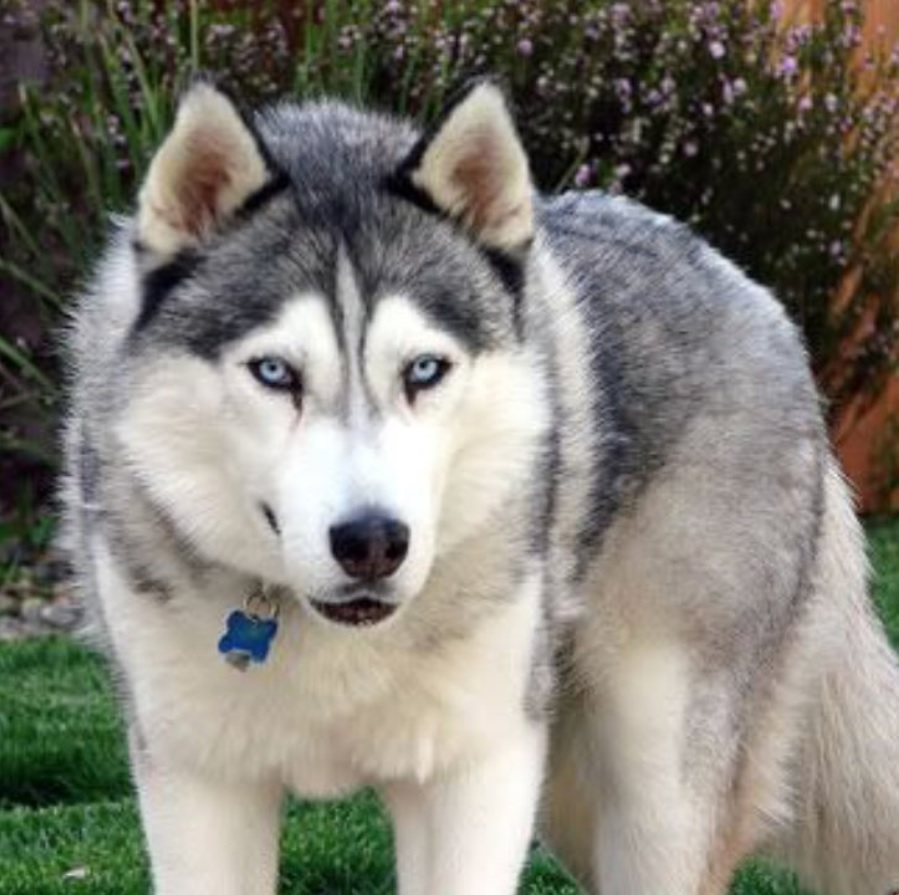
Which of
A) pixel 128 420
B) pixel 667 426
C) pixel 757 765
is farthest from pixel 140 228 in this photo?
pixel 757 765

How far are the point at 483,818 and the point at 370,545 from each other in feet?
2.32

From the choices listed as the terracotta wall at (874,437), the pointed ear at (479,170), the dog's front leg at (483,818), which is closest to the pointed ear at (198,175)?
the pointed ear at (479,170)

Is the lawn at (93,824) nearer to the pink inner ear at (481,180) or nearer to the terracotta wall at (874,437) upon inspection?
the pink inner ear at (481,180)

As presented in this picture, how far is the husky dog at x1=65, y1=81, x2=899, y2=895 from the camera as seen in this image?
391 centimetres

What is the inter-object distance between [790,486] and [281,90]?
4.59 metres

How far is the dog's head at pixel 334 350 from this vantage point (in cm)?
381

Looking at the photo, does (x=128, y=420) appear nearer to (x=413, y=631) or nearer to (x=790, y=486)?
(x=413, y=631)

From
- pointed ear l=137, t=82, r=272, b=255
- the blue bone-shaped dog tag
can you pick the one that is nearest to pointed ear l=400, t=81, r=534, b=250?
pointed ear l=137, t=82, r=272, b=255

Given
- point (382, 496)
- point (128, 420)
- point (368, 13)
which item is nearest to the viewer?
point (382, 496)

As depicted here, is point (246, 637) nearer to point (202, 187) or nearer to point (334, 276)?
point (334, 276)

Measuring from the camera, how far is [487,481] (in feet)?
13.5

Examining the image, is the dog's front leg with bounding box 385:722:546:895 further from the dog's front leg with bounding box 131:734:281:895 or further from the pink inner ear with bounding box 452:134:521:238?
the pink inner ear with bounding box 452:134:521:238

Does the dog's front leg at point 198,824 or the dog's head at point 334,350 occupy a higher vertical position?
the dog's head at point 334,350

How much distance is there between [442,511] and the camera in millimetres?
4070
